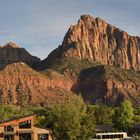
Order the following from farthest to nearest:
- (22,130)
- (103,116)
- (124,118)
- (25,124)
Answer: (103,116) → (124,118) → (25,124) → (22,130)

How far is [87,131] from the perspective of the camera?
78.2 metres

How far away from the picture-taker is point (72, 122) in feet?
253

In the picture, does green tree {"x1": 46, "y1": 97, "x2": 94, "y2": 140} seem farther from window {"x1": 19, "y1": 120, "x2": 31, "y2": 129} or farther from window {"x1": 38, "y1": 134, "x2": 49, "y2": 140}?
window {"x1": 19, "y1": 120, "x2": 31, "y2": 129}

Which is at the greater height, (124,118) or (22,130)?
(124,118)

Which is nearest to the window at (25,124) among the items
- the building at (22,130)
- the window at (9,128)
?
the building at (22,130)

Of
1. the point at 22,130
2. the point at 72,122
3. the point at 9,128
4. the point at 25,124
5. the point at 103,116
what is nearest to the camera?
the point at 72,122

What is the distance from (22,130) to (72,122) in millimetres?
23355

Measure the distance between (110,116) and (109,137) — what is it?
135 feet

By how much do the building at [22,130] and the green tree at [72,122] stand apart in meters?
18.7

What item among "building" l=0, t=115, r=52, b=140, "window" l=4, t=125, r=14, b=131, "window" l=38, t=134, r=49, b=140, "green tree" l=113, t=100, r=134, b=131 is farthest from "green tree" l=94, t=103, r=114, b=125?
"window" l=4, t=125, r=14, b=131

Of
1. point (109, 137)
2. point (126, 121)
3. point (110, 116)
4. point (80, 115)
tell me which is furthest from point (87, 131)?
point (110, 116)

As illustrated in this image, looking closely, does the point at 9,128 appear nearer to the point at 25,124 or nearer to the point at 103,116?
the point at 25,124

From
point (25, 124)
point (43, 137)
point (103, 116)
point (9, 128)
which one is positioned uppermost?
point (103, 116)

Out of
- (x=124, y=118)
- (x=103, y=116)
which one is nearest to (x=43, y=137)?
(x=124, y=118)
